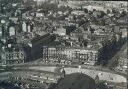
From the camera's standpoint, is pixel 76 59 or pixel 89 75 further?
pixel 76 59

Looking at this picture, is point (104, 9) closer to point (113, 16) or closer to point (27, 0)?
point (113, 16)

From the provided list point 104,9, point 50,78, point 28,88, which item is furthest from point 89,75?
point 104,9

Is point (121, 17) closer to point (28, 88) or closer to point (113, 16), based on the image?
point (113, 16)

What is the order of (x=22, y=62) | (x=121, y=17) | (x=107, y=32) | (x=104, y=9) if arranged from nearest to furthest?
(x=22, y=62)
(x=107, y=32)
(x=121, y=17)
(x=104, y=9)

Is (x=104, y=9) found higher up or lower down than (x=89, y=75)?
higher up

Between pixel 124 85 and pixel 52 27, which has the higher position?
pixel 52 27

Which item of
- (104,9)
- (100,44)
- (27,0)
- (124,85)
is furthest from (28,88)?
(27,0)

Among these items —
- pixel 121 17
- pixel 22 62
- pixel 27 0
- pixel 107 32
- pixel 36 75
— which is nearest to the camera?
pixel 36 75

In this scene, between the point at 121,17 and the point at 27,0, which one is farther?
the point at 27,0

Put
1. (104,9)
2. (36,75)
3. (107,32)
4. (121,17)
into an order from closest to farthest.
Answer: (36,75) → (107,32) → (121,17) → (104,9)
